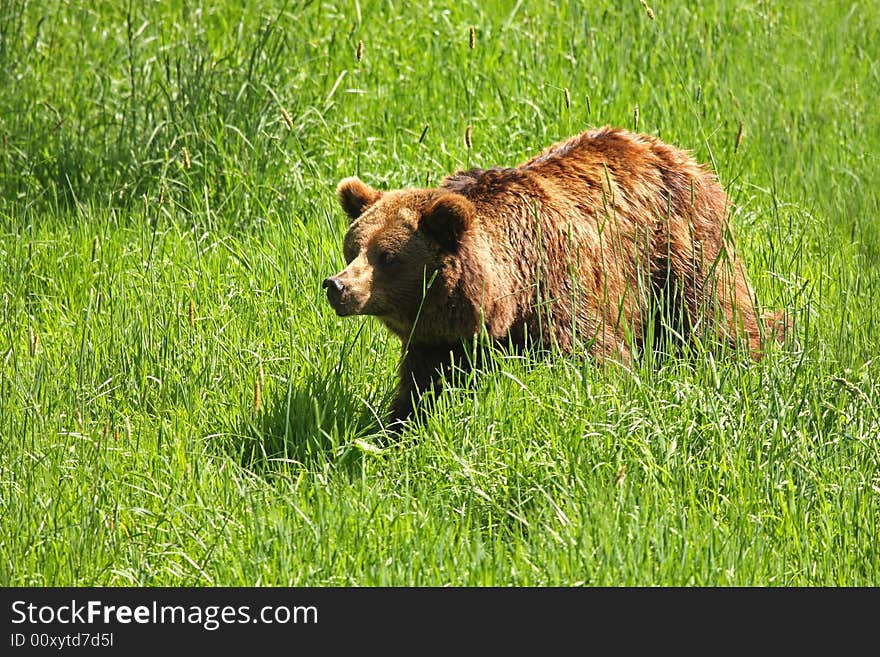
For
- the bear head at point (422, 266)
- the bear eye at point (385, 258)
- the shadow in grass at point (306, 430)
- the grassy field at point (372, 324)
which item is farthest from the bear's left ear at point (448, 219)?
the shadow in grass at point (306, 430)

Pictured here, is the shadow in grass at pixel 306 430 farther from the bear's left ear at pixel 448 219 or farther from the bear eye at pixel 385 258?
the bear's left ear at pixel 448 219

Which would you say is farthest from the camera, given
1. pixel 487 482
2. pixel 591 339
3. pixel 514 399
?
pixel 591 339

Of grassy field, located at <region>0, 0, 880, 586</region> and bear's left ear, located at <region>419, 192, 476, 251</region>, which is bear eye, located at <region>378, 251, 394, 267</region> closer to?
bear's left ear, located at <region>419, 192, 476, 251</region>

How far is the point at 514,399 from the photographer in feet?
15.3

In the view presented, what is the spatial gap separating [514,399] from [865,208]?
3174mm

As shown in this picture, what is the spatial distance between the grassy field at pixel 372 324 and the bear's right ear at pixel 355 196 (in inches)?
22.2

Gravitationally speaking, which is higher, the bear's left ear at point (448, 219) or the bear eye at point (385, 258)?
the bear's left ear at point (448, 219)

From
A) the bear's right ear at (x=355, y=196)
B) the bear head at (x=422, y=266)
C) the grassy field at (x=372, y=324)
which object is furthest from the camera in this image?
the bear's right ear at (x=355, y=196)

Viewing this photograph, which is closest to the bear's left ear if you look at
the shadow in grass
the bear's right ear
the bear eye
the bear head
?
the bear head

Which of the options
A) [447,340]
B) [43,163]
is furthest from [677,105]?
[43,163]

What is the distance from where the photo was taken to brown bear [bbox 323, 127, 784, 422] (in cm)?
488

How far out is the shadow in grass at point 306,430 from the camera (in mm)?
4719
